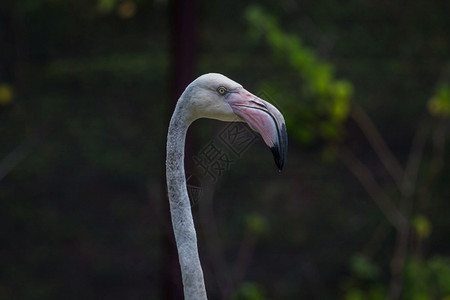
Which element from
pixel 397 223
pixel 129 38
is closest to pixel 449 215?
pixel 397 223

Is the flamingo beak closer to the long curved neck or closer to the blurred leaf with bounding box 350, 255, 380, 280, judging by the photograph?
the long curved neck

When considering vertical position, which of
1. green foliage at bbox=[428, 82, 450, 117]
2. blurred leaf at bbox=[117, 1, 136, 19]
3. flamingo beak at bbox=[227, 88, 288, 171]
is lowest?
green foliage at bbox=[428, 82, 450, 117]

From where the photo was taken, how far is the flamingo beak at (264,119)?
7.50 ft

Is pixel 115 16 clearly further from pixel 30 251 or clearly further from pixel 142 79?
pixel 30 251

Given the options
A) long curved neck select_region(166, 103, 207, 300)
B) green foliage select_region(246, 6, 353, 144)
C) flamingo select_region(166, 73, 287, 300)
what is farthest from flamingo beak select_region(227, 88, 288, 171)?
green foliage select_region(246, 6, 353, 144)

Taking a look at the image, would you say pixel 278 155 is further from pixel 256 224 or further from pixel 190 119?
pixel 256 224

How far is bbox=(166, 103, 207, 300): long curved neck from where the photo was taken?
7.75ft

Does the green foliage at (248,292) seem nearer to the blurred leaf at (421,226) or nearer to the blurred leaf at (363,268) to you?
the blurred leaf at (363,268)

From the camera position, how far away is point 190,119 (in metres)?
2.41

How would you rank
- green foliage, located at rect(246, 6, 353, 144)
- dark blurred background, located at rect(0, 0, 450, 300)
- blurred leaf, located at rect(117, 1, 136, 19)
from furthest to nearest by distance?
dark blurred background, located at rect(0, 0, 450, 300)
blurred leaf, located at rect(117, 1, 136, 19)
green foliage, located at rect(246, 6, 353, 144)

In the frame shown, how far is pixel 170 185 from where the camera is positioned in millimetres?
2395

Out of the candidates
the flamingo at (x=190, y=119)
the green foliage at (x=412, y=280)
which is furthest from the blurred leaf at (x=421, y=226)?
the flamingo at (x=190, y=119)

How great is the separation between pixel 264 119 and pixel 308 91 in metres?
2.76

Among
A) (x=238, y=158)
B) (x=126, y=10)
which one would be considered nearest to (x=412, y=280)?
(x=238, y=158)
